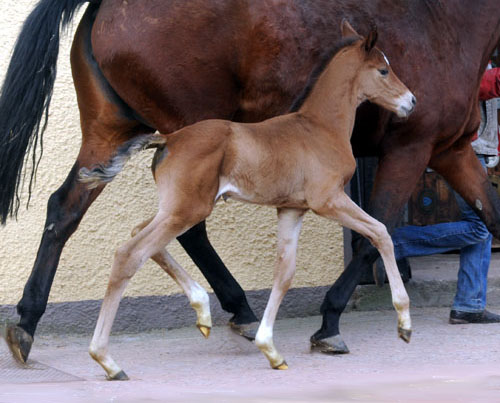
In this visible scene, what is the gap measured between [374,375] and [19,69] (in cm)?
239

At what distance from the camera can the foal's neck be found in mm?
4656

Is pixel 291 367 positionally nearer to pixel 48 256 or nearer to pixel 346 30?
pixel 48 256

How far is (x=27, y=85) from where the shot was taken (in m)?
5.16

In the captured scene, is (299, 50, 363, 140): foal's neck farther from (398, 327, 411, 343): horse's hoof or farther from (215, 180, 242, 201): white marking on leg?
(398, 327, 411, 343): horse's hoof

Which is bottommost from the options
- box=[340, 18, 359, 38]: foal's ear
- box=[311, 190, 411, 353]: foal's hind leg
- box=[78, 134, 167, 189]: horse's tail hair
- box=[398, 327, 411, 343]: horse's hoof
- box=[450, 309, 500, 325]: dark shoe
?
box=[450, 309, 500, 325]: dark shoe

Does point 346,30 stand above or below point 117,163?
above

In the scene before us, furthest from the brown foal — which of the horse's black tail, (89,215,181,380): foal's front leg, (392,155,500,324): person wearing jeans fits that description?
(392,155,500,324): person wearing jeans

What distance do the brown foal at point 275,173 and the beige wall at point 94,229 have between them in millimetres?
1340

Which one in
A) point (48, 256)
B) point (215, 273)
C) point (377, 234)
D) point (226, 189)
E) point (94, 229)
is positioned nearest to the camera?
point (226, 189)

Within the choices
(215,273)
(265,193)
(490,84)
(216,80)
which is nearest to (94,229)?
(215,273)

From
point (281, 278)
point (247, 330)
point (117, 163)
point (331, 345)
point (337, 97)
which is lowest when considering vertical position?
point (247, 330)

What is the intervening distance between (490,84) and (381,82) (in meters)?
1.31

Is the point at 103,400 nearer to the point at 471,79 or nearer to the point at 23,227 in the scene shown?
the point at 23,227

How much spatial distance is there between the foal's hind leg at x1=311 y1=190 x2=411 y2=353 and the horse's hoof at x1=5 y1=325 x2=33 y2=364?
1591 millimetres
